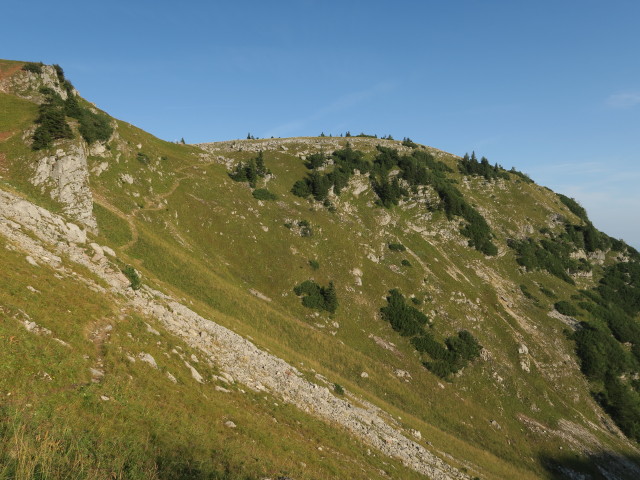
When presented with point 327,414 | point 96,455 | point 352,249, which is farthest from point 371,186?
point 96,455

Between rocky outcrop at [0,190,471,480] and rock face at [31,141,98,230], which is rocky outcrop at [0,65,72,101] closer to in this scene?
rock face at [31,141,98,230]

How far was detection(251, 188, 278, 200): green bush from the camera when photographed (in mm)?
77287

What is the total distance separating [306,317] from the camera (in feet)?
180

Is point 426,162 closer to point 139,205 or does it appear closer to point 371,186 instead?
point 371,186

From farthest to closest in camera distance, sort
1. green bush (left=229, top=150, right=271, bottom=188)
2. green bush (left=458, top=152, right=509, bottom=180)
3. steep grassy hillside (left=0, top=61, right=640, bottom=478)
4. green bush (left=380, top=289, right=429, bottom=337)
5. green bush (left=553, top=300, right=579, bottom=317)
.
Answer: green bush (left=458, top=152, right=509, bottom=180) → green bush (left=229, top=150, right=271, bottom=188) → green bush (left=553, top=300, right=579, bottom=317) → green bush (left=380, top=289, right=429, bottom=337) → steep grassy hillside (left=0, top=61, right=640, bottom=478)

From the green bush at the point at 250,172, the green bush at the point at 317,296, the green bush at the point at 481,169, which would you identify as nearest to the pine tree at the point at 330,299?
the green bush at the point at 317,296

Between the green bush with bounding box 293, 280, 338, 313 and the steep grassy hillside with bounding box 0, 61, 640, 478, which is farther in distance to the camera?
the green bush with bounding box 293, 280, 338, 313

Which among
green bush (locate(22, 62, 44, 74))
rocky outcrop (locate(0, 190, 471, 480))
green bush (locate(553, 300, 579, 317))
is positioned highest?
green bush (locate(22, 62, 44, 74))

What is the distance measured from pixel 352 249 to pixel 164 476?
63236 millimetres

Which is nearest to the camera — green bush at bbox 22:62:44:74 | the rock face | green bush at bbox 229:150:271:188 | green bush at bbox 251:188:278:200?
the rock face

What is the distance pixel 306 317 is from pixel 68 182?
3896 cm

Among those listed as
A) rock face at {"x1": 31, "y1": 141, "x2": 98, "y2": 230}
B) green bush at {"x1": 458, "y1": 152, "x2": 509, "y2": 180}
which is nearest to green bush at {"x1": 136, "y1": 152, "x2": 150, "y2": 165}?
rock face at {"x1": 31, "y1": 141, "x2": 98, "y2": 230}

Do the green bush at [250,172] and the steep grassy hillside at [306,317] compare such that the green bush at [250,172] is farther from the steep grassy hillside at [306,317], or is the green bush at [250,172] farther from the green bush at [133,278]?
the green bush at [133,278]

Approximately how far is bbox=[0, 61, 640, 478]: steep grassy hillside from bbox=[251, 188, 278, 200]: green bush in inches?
55.7
